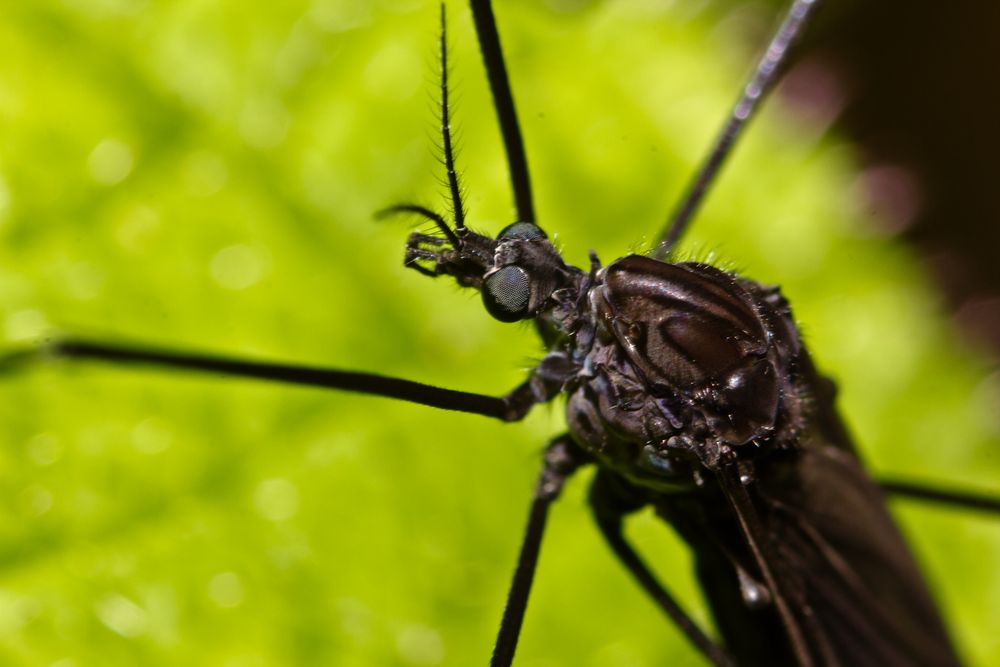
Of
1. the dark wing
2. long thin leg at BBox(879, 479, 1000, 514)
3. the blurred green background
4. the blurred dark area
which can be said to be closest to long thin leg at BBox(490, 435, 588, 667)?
the blurred green background

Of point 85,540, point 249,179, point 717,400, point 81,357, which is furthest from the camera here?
point 249,179

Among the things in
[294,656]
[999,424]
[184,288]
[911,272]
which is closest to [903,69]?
[911,272]

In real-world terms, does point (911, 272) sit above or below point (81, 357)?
above

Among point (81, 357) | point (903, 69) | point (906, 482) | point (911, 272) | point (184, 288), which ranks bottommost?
point (81, 357)

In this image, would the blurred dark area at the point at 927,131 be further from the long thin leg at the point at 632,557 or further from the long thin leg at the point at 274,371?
the long thin leg at the point at 274,371

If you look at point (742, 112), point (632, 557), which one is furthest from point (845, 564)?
point (742, 112)

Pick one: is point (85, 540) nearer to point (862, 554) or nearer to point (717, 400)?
point (717, 400)
